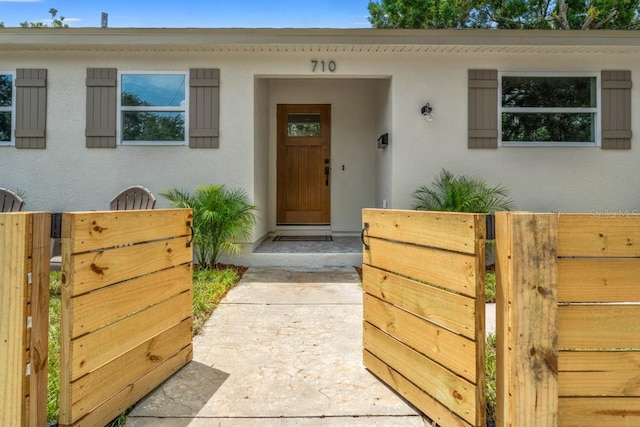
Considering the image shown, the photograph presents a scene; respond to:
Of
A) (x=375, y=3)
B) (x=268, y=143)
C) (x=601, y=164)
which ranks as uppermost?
(x=375, y=3)

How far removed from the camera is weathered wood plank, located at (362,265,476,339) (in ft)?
4.94

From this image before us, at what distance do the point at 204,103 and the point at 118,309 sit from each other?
12.5ft

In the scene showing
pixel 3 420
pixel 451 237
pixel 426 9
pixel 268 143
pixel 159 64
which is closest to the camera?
pixel 3 420

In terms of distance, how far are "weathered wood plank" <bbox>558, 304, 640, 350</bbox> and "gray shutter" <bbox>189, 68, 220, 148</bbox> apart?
4.50m

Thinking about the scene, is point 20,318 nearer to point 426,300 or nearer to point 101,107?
point 426,300

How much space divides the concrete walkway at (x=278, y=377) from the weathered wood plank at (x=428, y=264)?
2.18ft

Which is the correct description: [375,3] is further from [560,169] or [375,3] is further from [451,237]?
[451,237]

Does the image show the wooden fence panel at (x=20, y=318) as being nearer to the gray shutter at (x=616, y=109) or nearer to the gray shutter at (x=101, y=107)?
the gray shutter at (x=101, y=107)

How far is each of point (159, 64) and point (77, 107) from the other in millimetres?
1250

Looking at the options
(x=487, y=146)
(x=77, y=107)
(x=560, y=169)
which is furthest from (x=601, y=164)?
(x=77, y=107)

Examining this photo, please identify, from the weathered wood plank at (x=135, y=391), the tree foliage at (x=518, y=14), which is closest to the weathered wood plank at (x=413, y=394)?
the weathered wood plank at (x=135, y=391)

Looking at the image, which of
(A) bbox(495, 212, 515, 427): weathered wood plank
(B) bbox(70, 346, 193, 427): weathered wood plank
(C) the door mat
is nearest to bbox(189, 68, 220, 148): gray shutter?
(C) the door mat

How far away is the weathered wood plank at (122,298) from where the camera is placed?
1.50m

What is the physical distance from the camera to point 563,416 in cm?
139
